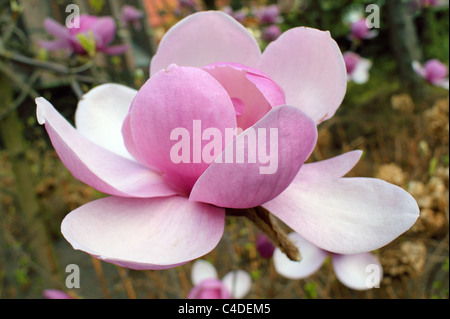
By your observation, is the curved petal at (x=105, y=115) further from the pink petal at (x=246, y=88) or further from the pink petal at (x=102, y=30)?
the pink petal at (x=102, y=30)

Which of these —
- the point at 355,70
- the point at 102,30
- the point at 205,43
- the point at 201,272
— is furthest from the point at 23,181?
the point at 355,70

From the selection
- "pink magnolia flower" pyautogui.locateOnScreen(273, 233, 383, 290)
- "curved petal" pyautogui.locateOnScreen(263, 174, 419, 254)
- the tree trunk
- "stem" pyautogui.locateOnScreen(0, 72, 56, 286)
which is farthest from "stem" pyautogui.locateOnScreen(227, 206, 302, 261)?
the tree trunk

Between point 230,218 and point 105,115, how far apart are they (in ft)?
0.61

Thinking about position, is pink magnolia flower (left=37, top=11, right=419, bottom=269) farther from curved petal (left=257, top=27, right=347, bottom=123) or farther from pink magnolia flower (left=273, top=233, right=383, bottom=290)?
pink magnolia flower (left=273, top=233, right=383, bottom=290)

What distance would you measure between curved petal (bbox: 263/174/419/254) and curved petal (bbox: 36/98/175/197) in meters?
0.09

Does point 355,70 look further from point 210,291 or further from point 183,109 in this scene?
point 183,109

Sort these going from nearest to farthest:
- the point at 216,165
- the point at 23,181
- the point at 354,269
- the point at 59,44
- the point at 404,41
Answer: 1. the point at 216,165
2. the point at 354,269
3. the point at 59,44
4. the point at 23,181
5. the point at 404,41

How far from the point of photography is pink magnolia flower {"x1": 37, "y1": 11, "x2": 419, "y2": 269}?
0.79ft

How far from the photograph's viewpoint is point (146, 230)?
0.85ft

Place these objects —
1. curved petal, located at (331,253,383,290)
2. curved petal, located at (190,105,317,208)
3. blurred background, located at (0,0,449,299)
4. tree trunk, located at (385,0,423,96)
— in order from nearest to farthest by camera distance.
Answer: curved petal, located at (190,105,317,208)
curved petal, located at (331,253,383,290)
blurred background, located at (0,0,449,299)
tree trunk, located at (385,0,423,96)

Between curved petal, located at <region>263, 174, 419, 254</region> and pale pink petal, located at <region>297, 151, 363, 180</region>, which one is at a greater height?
pale pink petal, located at <region>297, 151, 363, 180</region>
